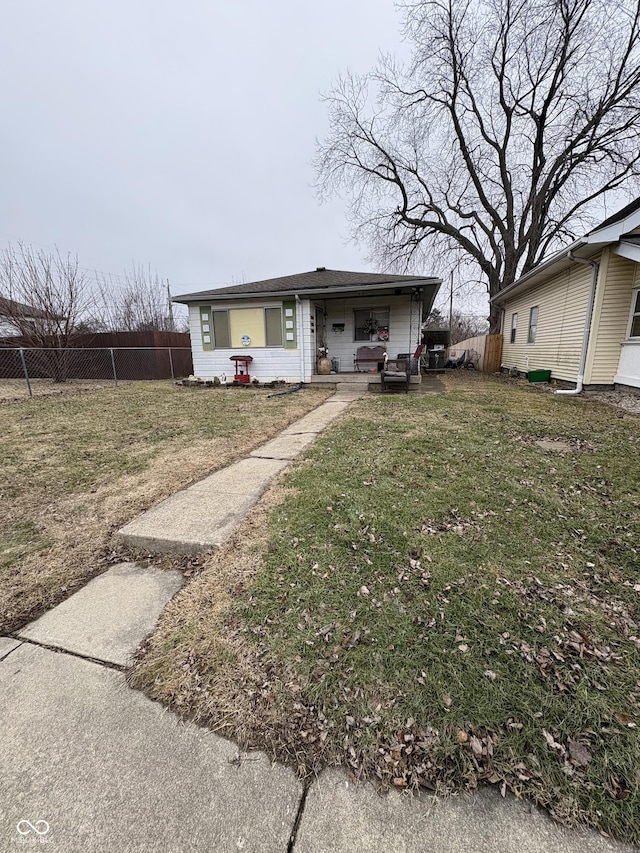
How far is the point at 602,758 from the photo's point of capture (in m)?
1.14

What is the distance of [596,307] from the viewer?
295 inches

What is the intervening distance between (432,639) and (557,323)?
10.6m

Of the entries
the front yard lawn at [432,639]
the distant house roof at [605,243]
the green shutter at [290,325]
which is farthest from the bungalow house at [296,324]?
the front yard lawn at [432,639]

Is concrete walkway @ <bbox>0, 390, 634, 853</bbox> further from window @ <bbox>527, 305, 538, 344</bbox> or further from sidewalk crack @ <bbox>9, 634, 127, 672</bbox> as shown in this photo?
window @ <bbox>527, 305, 538, 344</bbox>

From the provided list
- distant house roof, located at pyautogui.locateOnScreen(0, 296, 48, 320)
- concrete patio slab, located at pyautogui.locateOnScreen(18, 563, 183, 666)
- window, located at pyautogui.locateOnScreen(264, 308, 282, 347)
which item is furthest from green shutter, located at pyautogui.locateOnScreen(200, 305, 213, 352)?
concrete patio slab, located at pyautogui.locateOnScreen(18, 563, 183, 666)

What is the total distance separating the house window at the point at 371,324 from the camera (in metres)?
11.1

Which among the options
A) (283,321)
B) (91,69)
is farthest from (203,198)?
(283,321)

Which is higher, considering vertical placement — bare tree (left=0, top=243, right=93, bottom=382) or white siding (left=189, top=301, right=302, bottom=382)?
bare tree (left=0, top=243, right=93, bottom=382)

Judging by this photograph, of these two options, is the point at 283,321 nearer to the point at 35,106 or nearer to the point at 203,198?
the point at 35,106

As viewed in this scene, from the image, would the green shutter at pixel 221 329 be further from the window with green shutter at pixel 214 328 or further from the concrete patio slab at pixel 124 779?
the concrete patio slab at pixel 124 779

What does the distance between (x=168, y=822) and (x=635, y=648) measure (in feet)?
6.17

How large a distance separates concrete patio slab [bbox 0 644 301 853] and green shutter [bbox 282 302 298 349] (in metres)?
9.63

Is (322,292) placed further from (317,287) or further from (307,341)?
(307,341)

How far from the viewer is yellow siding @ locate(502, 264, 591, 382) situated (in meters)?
8.37
